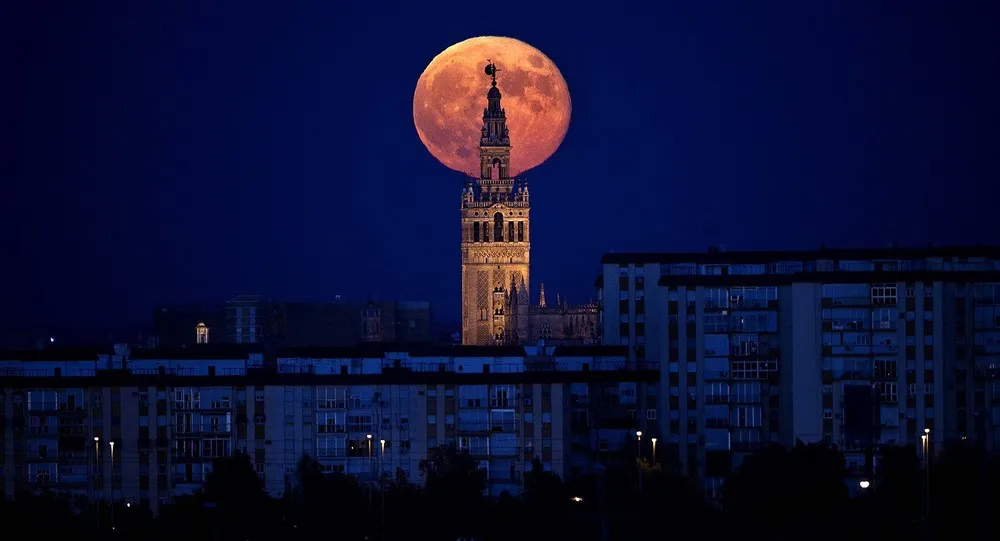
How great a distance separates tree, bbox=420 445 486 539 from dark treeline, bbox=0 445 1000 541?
70 mm

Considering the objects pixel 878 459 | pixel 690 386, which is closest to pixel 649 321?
pixel 690 386

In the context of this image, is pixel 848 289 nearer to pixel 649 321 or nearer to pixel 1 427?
pixel 649 321

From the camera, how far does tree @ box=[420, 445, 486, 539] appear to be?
327 ft

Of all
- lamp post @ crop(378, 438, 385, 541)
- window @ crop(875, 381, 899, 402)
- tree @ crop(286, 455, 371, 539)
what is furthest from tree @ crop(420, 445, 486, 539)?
window @ crop(875, 381, 899, 402)

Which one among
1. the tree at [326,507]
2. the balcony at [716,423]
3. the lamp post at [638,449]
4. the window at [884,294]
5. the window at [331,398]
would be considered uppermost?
the window at [884,294]

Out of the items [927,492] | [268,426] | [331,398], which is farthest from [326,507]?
[927,492]

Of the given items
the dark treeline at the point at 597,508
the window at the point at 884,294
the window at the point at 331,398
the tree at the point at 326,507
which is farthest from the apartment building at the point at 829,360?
the tree at the point at 326,507

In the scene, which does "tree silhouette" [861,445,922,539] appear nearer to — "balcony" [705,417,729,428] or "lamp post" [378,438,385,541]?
"balcony" [705,417,729,428]

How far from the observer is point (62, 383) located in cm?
11781

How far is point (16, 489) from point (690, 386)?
2693cm

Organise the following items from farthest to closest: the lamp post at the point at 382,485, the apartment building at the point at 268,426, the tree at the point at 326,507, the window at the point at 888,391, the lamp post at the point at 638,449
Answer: the apartment building at the point at 268,426, the window at the point at 888,391, the lamp post at the point at 638,449, the lamp post at the point at 382,485, the tree at the point at 326,507

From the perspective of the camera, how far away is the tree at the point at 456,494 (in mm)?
99750

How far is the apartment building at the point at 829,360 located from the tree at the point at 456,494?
9.96 m

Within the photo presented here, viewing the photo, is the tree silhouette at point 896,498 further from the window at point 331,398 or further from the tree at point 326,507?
the window at point 331,398
